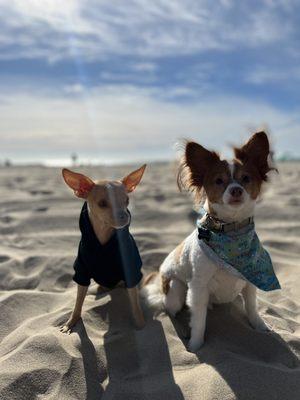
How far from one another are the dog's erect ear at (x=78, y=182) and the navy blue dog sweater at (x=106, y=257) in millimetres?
246

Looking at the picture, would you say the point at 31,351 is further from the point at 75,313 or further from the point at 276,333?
the point at 276,333

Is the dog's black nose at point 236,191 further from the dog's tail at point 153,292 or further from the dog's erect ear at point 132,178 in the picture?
the dog's tail at point 153,292

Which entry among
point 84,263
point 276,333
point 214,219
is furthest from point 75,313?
point 276,333

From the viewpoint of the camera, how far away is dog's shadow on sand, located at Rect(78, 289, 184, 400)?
9.31 ft

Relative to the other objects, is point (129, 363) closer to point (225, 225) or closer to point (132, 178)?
point (225, 225)

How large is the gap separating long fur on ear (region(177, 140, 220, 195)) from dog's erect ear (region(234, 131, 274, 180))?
0.21 metres

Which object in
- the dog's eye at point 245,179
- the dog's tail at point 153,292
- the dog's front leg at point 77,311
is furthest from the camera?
the dog's tail at point 153,292

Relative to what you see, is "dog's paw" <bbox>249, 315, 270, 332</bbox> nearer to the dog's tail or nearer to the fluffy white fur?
the fluffy white fur

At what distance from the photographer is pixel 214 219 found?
3451mm

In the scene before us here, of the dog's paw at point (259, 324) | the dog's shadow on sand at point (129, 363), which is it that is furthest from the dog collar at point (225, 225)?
the dog's shadow on sand at point (129, 363)

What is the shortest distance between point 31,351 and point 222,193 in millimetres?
1766

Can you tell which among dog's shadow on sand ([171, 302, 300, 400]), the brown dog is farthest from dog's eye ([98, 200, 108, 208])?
dog's shadow on sand ([171, 302, 300, 400])

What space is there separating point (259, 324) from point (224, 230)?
85 cm

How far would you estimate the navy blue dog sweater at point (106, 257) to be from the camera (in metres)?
3.72
